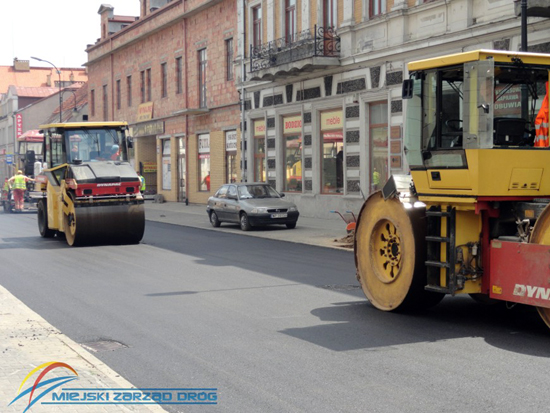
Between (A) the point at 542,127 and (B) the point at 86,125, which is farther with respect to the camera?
(B) the point at 86,125

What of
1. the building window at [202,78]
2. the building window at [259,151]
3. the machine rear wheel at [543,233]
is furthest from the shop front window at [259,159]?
the machine rear wheel at [543,233]

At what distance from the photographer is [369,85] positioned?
27.8 m

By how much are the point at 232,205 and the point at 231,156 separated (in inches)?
503

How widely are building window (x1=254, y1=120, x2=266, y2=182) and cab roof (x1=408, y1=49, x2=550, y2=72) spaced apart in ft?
84.6

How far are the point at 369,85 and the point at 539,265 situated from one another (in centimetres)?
1964

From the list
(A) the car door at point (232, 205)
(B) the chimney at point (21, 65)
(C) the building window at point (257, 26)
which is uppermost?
(B) the chimney at point (21, 65)

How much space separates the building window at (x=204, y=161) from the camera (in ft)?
138

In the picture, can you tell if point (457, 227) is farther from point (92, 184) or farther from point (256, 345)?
point (92, 184)

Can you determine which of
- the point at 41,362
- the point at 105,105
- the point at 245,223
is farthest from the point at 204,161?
the point at 41,362

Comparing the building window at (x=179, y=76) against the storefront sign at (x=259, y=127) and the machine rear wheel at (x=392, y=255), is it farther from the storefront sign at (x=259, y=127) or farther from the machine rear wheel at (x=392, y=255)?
the machine rear wheel at (x=392, y=255)

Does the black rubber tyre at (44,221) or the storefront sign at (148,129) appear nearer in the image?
the black rubber tyre at (44,221)

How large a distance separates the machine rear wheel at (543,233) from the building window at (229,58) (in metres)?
31.0

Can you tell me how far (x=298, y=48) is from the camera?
99.5 feet

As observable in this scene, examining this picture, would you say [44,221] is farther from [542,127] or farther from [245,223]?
[542,127]
